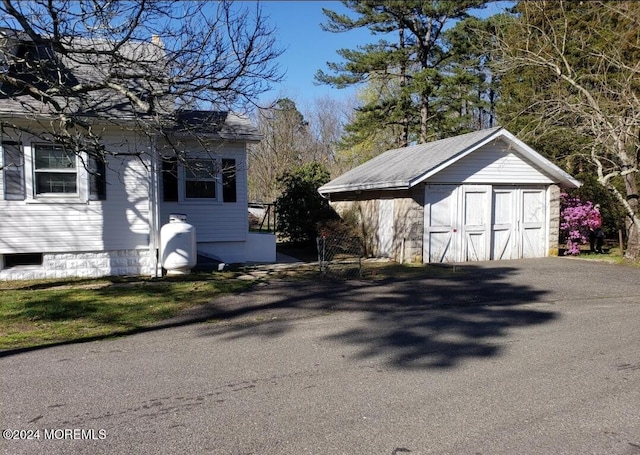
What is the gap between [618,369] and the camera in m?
4.99

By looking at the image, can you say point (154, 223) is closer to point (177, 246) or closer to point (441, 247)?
point (177, 246)

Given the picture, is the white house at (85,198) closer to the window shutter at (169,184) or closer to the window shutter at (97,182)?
the window shutter at (97,182)

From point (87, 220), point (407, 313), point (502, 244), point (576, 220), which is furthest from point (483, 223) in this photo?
point (87, 220)

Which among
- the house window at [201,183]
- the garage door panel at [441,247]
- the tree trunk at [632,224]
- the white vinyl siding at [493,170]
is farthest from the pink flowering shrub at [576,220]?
the house window at [201,183]

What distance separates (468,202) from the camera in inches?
563

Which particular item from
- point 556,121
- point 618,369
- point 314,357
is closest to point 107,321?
point 314,357

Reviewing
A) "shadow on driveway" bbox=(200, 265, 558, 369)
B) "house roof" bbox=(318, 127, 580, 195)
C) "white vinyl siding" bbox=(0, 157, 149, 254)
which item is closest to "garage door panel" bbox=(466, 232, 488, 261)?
"house roof" bbox=(318, 127, 580, 195)

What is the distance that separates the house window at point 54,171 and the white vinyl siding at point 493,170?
370 inches

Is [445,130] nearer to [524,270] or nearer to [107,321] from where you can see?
[524,270]

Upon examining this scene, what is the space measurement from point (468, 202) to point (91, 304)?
1073 centimetres

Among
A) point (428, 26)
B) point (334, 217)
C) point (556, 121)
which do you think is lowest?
point (334, 217)

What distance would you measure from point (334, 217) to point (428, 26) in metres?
13.4

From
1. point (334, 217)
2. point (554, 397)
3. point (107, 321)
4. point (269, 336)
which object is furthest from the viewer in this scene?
point (334, 217)

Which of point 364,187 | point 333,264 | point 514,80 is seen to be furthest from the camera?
point 514,80
